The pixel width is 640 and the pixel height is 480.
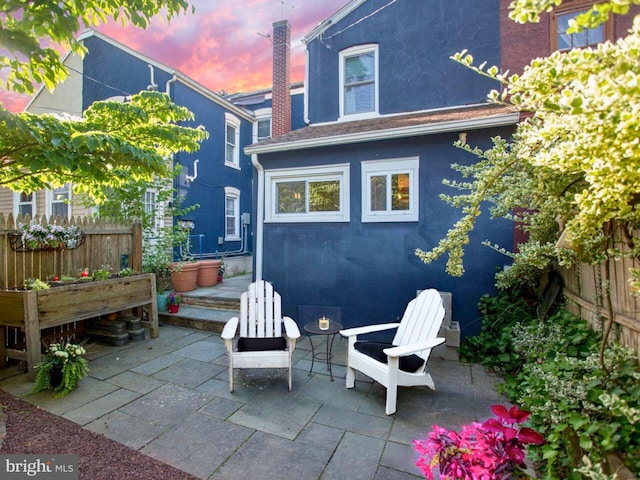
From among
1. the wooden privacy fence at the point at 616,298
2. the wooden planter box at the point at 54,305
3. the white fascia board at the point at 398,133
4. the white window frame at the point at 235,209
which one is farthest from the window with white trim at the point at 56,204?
the wooden privacy fence at the point at 616,298

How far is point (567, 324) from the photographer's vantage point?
10.7 ft

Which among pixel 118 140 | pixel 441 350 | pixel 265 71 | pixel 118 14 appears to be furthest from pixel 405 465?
pixel 265 71

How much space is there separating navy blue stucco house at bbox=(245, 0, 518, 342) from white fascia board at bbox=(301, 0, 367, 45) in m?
0.02

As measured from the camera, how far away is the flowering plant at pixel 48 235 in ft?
13.6

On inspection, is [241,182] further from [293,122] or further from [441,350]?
[441,350]

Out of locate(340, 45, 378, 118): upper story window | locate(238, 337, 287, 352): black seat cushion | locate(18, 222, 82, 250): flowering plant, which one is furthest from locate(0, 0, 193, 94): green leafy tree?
locate(340, 45, 378, 118): upper story window

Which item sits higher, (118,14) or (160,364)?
(118,14)

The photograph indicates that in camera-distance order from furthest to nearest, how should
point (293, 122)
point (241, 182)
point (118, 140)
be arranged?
point (241, 182) < point (293, 122) < point (118, 140)

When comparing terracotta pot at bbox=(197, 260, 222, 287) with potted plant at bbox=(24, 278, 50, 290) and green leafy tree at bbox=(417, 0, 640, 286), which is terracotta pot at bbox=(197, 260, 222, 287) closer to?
potted plant at bbox=(24, 278, 50, 290)

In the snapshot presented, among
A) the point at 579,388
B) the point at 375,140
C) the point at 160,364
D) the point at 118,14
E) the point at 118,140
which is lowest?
the point at 160,364

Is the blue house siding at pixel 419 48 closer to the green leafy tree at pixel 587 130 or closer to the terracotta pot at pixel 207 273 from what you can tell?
the green leafy tree at pixel 587 130

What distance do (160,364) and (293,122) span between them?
8.67 metres

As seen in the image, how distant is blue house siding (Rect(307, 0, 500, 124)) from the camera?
560cm

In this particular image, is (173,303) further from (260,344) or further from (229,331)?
(260,344)
